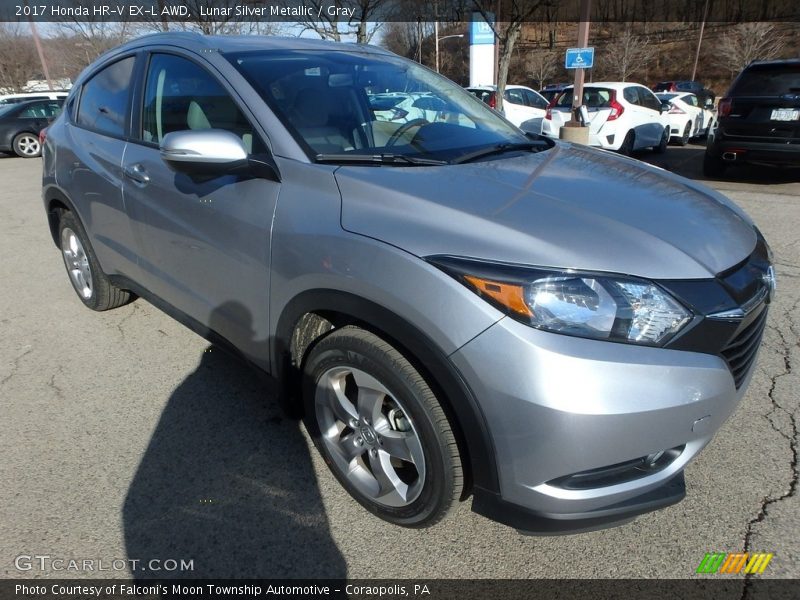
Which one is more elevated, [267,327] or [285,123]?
[285,123]

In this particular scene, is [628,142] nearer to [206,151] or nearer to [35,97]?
[206,151]

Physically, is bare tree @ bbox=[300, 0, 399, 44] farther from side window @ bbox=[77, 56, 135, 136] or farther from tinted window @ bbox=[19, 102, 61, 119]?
side window @ bbox=[77, 56, 135, 136]

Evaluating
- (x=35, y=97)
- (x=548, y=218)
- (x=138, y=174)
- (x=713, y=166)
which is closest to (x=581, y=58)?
(x=713, y=166)

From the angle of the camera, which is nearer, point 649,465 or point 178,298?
point 649,465

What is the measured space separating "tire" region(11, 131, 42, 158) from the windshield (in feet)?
51.3

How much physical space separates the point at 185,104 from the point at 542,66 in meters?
53.2

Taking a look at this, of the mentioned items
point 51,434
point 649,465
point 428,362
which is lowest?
point 51,434

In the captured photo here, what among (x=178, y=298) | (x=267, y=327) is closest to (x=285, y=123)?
(x=267, y=327)

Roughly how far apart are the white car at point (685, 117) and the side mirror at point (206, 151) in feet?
40.5

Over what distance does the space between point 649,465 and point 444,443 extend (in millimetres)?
645

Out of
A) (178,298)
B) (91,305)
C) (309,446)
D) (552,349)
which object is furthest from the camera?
(91,305)

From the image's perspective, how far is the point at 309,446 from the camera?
2.56 meters

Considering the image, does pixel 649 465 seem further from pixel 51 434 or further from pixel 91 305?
pixel 91 305

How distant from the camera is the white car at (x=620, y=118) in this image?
1022 centimetres
